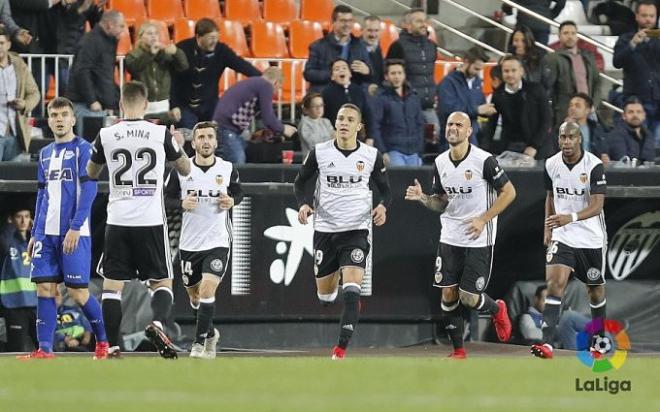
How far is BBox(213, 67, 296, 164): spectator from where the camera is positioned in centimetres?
1591

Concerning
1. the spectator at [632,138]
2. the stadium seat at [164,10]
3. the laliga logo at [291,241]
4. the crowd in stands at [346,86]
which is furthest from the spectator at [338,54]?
the stadium seat at [164,10]

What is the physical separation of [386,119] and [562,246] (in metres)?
2.59

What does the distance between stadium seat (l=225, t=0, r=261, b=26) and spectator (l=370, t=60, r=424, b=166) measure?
4.03 m

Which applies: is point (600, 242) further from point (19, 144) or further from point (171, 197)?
point (19, 144)

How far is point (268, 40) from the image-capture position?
1997cm

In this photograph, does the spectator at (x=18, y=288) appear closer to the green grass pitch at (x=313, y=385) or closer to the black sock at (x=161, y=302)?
the black sock at (x=161, y=302)

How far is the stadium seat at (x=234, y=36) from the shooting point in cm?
1959

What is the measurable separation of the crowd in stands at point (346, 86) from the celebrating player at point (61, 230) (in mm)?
2937

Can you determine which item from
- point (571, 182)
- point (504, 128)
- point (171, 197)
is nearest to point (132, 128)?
point (171, 197)

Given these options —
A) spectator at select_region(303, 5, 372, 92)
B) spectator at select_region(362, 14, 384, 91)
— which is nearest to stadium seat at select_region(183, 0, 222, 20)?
spectator at select_region(362, 14, 384, 91)

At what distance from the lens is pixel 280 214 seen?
625 inches

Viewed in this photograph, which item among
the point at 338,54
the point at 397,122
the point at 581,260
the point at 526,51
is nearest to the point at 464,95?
the point at 526,51

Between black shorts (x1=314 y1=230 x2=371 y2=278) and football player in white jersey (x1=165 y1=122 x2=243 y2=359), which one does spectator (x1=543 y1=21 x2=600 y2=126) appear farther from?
football player in white jersey (x1=165 y1=122 x2=243 y2=359)

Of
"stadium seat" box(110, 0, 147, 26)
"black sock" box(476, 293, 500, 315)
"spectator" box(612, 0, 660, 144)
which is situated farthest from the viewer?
"stadium seat" box(110, 0, 147, 26)
